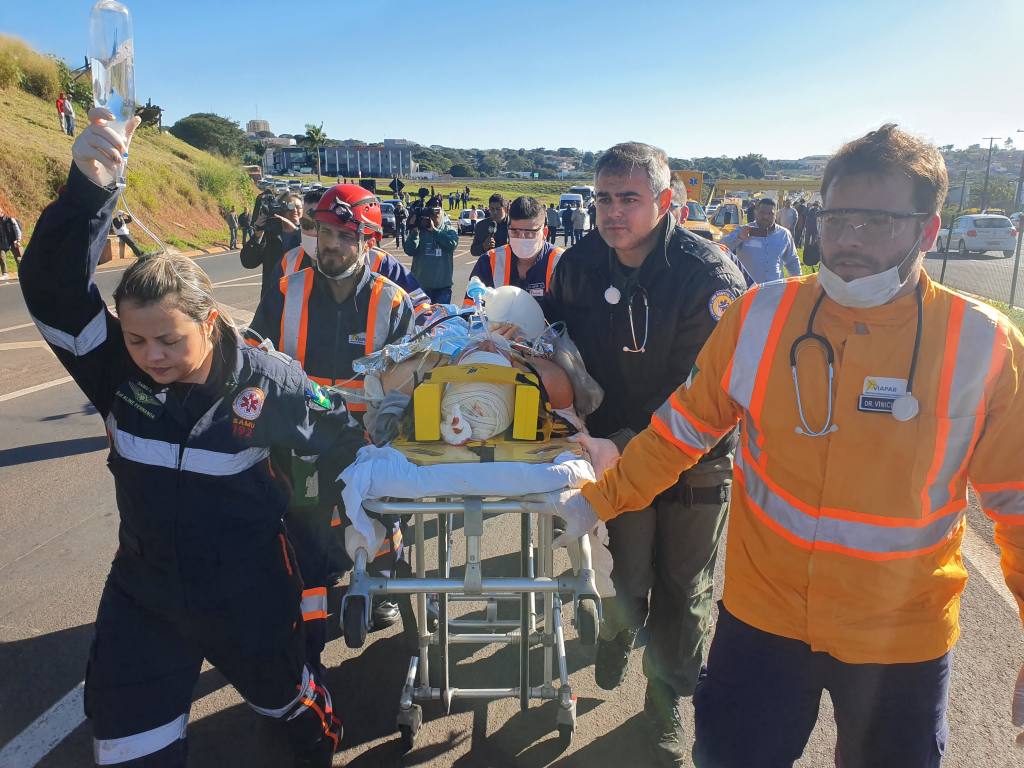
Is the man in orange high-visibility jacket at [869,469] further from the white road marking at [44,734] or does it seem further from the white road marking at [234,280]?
the white road marking at [234,280]

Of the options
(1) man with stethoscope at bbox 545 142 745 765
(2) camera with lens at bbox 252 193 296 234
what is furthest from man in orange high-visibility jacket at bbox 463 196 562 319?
(1) man with stethoscope at bbox 545 142 745 765

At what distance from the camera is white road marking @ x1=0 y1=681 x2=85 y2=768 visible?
2828 mm

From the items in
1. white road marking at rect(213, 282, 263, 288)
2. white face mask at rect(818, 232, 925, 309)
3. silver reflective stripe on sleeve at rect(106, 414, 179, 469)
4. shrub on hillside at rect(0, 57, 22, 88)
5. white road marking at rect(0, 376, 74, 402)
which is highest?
shrub on hillside at rect(0, 57, 22, 88)

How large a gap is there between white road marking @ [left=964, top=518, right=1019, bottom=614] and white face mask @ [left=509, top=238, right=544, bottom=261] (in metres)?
3.61

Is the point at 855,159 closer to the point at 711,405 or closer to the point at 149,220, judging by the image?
the point at 711,405

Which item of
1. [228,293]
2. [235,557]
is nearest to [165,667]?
[235,557]

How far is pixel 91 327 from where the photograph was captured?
7.45 ft

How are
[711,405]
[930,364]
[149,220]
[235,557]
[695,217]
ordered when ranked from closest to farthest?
[930,364] < [711,405] < [235,557] < [695,217] < [149,220]

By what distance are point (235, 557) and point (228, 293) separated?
13.7 meters

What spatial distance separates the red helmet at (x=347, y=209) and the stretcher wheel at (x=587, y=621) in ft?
7.42

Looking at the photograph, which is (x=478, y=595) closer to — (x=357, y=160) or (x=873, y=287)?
(x=873, y=287)

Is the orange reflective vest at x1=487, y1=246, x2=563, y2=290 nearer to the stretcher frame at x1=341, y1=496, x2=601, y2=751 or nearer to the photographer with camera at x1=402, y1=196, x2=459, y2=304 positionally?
the photographer with camera at x1=402, y1=196, x2=459, y2=304

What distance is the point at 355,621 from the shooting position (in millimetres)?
2088

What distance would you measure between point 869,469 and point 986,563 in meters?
3.33
